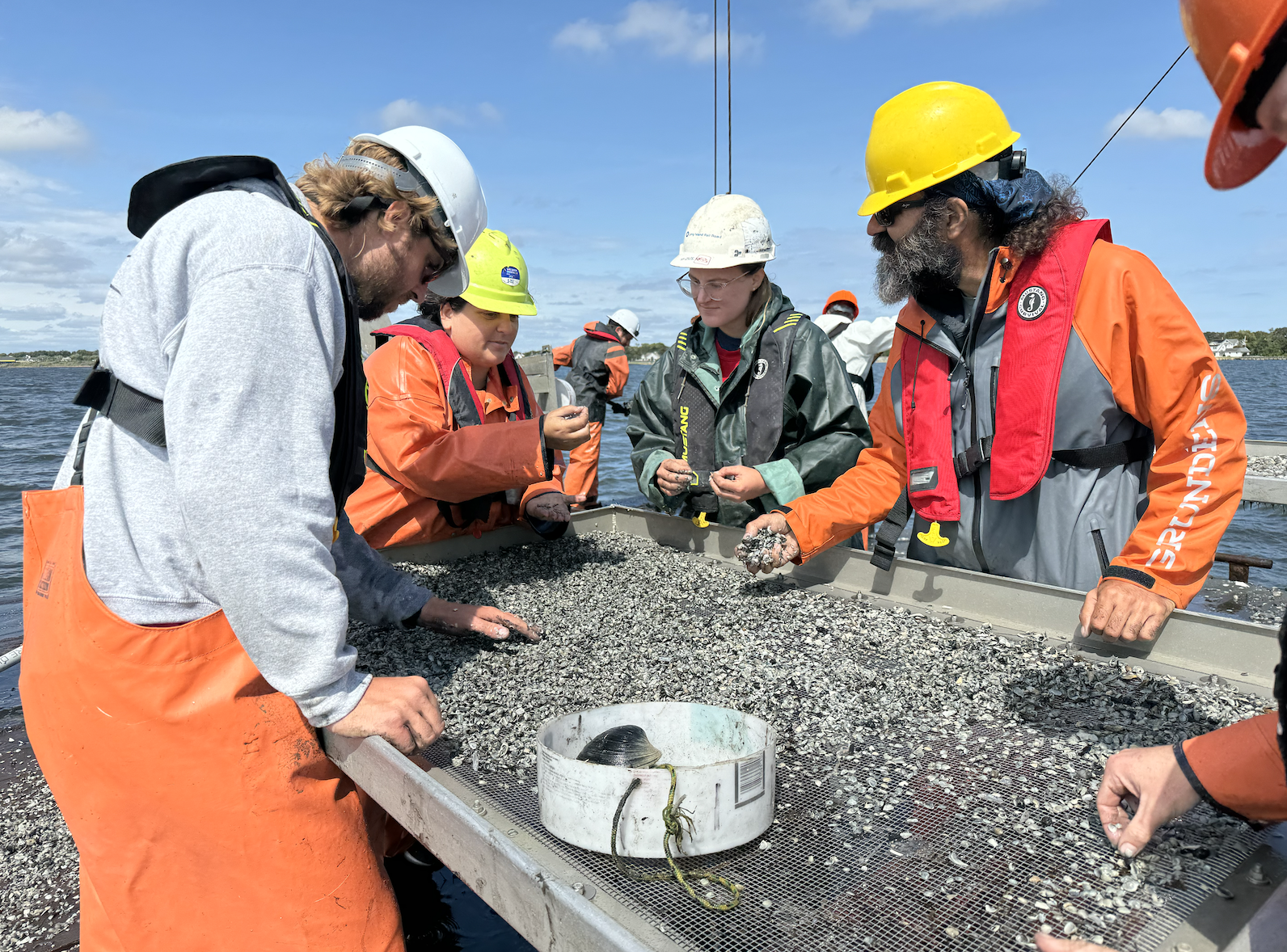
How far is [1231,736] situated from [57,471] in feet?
65.2

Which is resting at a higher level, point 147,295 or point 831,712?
point 147,295

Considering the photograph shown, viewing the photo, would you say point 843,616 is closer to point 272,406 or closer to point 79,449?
point 272,406

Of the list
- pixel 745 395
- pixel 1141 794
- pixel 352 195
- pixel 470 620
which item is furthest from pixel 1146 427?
pixel 352 195

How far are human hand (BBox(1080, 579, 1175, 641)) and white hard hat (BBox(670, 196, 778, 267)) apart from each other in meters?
1.97

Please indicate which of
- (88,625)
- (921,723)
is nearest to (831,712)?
(921,723)

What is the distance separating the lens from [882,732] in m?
1.86

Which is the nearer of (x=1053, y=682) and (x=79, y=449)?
(x=79, y=449)

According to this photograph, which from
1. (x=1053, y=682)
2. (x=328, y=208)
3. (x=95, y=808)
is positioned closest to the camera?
(x=95, y=808)

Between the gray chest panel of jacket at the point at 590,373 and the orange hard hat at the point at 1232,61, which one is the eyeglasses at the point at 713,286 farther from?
the gray chest panel of jacket at the point at 590,373

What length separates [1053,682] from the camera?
2.00 metres

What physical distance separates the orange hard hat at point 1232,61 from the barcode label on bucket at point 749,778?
1074mm

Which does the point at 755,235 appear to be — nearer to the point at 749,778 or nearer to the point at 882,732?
the point at 882,732

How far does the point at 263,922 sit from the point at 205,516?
90 cm

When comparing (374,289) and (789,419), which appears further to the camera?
(789,419)
